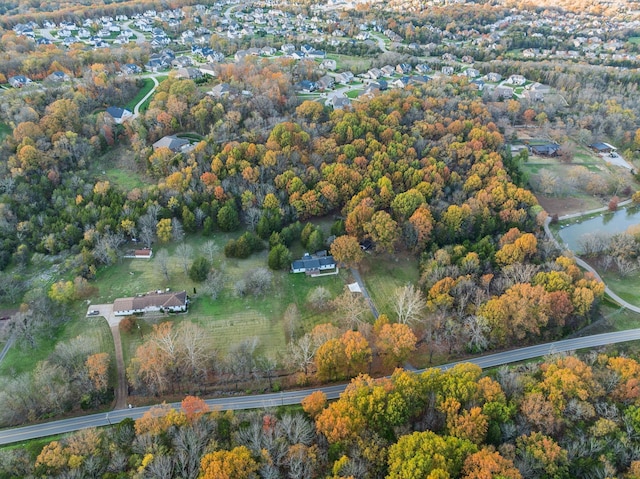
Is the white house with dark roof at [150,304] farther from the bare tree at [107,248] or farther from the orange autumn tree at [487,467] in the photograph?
the orange autumn tree at [487,467]

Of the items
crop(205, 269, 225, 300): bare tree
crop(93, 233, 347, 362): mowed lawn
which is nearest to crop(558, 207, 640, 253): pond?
crop(93, 233, 347, 362): mowed lawn

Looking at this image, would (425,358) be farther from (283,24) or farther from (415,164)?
(283,24)

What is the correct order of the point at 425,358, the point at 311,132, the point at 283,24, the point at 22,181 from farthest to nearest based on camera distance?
the point at 283,24, the point at 311,132, the point at 22,181, the point at 425,358

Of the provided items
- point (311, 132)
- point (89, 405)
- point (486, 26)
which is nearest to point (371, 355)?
point (89, 405)

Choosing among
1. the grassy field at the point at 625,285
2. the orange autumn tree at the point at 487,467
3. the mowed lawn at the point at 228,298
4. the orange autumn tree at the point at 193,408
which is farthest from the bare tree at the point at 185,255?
the grassy field at the point at 625,285

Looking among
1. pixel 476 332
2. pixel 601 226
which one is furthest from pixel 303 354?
pixel 601 226

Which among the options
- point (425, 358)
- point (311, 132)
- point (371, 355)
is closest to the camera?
point (371, 355)

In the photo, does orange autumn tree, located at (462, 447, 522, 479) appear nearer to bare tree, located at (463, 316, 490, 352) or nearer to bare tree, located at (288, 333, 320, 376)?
bare tree, located at (463, 316, 490, 352)

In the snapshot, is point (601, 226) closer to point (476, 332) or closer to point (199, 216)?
point (476, 332)
